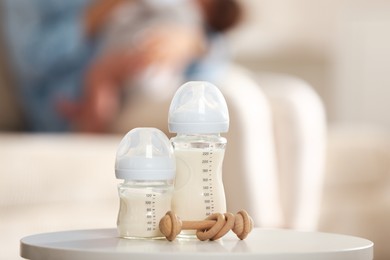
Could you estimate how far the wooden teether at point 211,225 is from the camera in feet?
3.14

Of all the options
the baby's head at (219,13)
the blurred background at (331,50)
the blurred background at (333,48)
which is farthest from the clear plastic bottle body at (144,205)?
the blurred background at (333,48)

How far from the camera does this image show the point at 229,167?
81.8 inches

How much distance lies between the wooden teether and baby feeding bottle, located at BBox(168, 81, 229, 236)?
0.9 inches

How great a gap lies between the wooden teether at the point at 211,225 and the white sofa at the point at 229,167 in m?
0.58

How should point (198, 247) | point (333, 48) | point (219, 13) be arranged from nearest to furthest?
1. point (198, 247)
2. point (219, 13)
3. point (333, 48)

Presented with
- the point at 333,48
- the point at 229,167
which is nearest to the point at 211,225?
the point at 229,167

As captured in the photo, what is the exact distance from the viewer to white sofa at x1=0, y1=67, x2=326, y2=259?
1843 mm

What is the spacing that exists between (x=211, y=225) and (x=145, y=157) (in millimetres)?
92

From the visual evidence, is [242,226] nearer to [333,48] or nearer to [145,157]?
[145,157]

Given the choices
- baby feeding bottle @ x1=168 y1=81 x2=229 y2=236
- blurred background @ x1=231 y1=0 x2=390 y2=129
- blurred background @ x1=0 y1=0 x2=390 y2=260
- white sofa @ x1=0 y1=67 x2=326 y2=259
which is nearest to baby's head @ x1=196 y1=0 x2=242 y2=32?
white sofa @ x1=0 y1=67 x2=326 y2=259

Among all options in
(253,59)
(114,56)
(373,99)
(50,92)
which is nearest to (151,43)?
(114,56)

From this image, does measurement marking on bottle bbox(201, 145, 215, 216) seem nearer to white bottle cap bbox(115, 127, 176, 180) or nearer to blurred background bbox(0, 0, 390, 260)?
white bottle cap bbox(115, 127, 176, 180)

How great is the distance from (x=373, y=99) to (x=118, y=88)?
79.4 inches

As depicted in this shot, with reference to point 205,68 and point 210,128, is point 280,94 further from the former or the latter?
point 210,128
